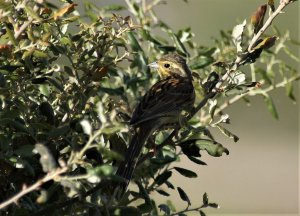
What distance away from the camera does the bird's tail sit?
13.1ft

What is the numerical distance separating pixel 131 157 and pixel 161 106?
5.94 feet

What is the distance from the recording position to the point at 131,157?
4137mm

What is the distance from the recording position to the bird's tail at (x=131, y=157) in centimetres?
401

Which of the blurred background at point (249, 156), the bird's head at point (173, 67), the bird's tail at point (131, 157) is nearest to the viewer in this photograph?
the bird's tail at point (131, 157)

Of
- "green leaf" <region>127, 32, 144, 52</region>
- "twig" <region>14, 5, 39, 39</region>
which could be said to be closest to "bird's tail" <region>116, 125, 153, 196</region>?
"green leaf" <region>127, 32, 144, 52</region>

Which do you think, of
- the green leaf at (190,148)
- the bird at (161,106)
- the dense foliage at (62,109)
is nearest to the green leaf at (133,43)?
the dense foliage at (62,109)

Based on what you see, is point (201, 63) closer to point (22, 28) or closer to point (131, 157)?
point (131, 157)

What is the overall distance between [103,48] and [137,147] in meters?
0.56

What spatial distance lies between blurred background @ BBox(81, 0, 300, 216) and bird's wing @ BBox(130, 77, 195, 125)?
22.8 feet

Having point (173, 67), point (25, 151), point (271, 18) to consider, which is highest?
point (173, 67)

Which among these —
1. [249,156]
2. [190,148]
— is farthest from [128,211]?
[249,156]

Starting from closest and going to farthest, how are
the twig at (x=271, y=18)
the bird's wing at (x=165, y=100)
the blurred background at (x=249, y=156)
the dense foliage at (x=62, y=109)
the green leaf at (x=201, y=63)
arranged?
the dense foliage at (x=62, y=109) < the twig at (x=271, y=18) < the green leaf at (x=201, y=63) < the bird's wing at (x=165, y=100) < the blurred background at (x=249, y=156)

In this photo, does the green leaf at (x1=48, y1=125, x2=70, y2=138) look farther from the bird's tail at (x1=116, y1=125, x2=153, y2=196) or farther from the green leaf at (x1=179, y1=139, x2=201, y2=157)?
the green leaf at (x1=179, y1=139, x2=201, y2=157)

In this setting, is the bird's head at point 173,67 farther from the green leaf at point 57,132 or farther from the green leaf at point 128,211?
the green leaf at point 57,132
